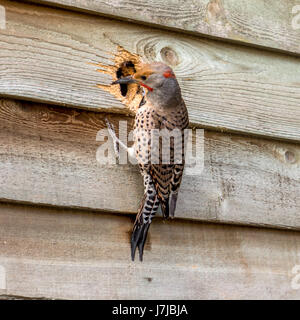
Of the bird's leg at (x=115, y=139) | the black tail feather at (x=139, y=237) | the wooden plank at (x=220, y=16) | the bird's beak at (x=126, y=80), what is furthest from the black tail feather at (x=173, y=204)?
the wooden plank at (x=220, y=16)

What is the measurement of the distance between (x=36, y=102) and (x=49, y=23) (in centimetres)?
30

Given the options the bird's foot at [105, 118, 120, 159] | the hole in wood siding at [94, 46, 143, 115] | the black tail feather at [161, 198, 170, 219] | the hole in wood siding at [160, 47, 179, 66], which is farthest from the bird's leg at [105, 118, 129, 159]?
the hole in wood siding at [160, 47, 179, 66]

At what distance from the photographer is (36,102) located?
2.28 metres

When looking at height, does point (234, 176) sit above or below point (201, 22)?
below

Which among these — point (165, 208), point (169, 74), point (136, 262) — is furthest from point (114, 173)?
point (169, 74)

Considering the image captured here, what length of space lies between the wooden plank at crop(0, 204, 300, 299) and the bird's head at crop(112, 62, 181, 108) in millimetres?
538

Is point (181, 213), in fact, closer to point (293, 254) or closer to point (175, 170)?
point (175, 170)

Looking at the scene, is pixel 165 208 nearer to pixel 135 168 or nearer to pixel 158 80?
pixel 135 168

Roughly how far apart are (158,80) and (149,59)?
0.33 feet

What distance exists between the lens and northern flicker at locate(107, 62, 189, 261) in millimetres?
2369

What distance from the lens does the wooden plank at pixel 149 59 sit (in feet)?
7.37

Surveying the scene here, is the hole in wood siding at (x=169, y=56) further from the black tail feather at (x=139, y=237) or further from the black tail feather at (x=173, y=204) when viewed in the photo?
the black tail feather at (x=139, y=237)

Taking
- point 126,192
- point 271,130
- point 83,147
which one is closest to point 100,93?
point 83,147

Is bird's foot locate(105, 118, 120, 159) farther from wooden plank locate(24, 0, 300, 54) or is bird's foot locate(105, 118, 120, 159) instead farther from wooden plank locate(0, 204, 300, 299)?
wooden plank locate(24, 0, 300, 54)
